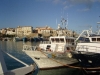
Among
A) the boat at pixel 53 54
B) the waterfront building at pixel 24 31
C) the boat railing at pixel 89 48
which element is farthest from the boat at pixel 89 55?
the waterfront building at pixel 24 31

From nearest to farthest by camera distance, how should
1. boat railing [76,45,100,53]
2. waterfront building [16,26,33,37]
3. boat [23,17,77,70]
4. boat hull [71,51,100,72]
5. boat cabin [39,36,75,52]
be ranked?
boat hull [71,51,100,72] → boat railing [76,45,100,53] → boat [23,17,77,70] → boat cabin [39,36,75,52] → waterfront building [16,26,33,37]

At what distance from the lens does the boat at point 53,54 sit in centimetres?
2186

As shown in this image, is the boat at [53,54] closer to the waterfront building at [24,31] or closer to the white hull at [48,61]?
the white hull at [48,61]

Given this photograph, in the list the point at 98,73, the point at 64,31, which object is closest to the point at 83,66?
the point at 98,73

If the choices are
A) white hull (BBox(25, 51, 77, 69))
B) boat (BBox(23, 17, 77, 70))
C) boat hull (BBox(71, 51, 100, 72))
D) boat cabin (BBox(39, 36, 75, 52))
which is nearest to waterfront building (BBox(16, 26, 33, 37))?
boat cabin (BBox(39, 36, 75, 52))

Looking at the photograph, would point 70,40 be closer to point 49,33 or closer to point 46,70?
point 46,70

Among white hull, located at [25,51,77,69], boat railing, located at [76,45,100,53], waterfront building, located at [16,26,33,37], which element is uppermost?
waterfront building, located at [16,26,33,37]

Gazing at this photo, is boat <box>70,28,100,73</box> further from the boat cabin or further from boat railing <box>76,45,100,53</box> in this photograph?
the boat cabin

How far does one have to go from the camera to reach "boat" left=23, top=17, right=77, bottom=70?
2186cm

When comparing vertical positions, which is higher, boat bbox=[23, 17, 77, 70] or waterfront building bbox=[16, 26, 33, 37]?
waterfront building bbox=[16, 26, 33, 37]

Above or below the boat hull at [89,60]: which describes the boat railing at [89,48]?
above

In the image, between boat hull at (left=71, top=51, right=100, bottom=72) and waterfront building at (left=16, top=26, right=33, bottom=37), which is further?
waterfront building at (left=16, top=26, right=33, bottom=37)

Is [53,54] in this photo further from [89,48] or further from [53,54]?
[89,48]

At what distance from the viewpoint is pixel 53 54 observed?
21.7m
